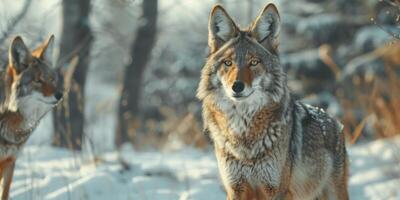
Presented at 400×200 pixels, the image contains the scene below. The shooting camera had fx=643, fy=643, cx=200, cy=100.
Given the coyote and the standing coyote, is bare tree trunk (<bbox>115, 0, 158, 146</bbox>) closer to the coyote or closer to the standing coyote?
the coyote

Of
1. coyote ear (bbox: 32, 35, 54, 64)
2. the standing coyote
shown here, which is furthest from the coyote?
the standing coyote

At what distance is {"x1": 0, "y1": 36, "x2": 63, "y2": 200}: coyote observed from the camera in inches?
252

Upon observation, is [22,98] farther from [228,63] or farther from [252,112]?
[252,112]

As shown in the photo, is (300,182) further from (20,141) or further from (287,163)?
(20,141)

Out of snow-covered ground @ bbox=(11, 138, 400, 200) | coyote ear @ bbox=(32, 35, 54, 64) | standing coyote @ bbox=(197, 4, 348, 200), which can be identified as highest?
coyote ear @ bbox=(32, 35, 54, 64)

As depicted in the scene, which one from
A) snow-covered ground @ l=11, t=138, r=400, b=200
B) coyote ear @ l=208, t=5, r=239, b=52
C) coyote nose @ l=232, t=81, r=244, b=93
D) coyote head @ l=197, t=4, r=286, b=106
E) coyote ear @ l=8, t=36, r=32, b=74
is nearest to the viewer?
coyote nose @ l=232, t=81, r=244, b=93

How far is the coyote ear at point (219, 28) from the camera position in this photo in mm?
5430

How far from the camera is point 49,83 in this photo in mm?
6543

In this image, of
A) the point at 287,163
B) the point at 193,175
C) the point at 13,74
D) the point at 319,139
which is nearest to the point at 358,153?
the point at 193,175

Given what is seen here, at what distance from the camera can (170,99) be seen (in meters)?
20.5

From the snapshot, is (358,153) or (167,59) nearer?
(358,153)

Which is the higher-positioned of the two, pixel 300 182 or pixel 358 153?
pixel 300 182

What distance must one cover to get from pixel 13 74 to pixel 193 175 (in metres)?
2.68

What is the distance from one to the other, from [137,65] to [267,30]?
891 cm
